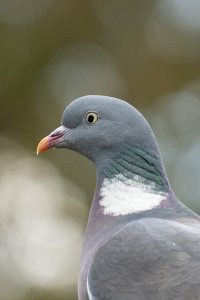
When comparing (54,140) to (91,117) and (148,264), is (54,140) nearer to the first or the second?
(91,117)

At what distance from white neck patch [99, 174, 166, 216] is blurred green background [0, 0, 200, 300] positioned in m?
8.61

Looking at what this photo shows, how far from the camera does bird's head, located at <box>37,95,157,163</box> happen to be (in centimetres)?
817

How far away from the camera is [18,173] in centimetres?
1800

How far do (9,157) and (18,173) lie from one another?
39 centimetres

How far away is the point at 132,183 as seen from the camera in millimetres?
8125

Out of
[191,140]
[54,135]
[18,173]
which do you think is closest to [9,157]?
[18,173]

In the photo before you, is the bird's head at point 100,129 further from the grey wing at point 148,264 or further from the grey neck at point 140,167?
the grey wing at point 148,264

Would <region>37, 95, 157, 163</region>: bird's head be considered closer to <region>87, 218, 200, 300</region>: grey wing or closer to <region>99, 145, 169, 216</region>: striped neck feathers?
<region>99, 145, 169, 216</region>: striped neck feathers

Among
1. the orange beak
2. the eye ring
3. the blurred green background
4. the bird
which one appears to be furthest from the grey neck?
the blurred green background

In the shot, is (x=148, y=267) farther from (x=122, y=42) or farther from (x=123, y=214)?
(x=122, y=42)

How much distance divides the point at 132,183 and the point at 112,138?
13.4 inches

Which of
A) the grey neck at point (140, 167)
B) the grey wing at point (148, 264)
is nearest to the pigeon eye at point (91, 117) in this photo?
the grey neck at point (140, 167)

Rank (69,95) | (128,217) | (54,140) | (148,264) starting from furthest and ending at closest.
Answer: (69,95), (54,140), (128,217), (148,264)

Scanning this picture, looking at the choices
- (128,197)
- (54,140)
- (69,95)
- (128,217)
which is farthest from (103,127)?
(69,95)
